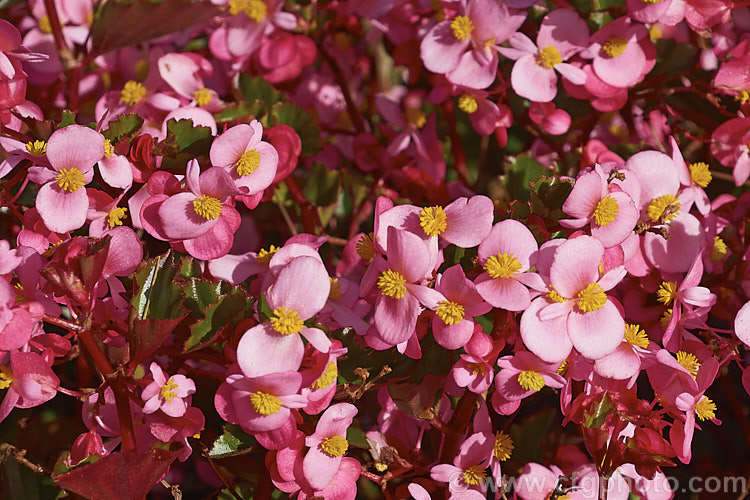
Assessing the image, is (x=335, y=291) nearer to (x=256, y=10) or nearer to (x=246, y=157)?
(x=246, y=157)

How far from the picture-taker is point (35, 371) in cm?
53

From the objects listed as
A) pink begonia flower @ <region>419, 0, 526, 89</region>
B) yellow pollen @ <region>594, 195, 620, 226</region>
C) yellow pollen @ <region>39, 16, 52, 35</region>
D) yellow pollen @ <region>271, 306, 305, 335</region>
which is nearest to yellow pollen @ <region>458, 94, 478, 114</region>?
pink begonia flower @ <region>419, 0, 526, 89</region>

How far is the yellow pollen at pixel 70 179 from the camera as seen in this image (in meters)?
0.57

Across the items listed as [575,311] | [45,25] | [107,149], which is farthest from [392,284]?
[45,25]

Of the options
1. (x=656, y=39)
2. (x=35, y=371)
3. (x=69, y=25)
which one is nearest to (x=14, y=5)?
(x=69, y=25)

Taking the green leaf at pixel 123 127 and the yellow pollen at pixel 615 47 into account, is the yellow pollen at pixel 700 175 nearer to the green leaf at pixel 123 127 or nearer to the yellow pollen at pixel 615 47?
the yellow pollen at pixel 615 47

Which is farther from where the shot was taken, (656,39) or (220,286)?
(656,39)

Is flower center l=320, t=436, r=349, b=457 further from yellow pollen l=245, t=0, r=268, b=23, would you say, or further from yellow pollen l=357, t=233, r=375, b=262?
yellow pollen l=245, t=0, r=268, b=23

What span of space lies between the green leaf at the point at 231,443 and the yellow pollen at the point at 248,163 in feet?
0.72

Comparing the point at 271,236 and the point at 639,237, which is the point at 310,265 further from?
the point at 271,236

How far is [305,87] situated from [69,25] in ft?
1.09

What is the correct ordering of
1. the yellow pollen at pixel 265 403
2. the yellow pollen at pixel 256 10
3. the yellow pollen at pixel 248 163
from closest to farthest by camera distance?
the yellow pollen at pixel 265 403 → the yellow pollen at pixel 248 163 → the yellow pollen at pixel 256 10

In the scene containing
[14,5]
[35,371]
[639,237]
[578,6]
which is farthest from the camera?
[14,5]

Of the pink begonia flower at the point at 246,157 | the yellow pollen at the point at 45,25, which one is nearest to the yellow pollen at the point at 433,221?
the pink begonia flower at the point at 246,157
